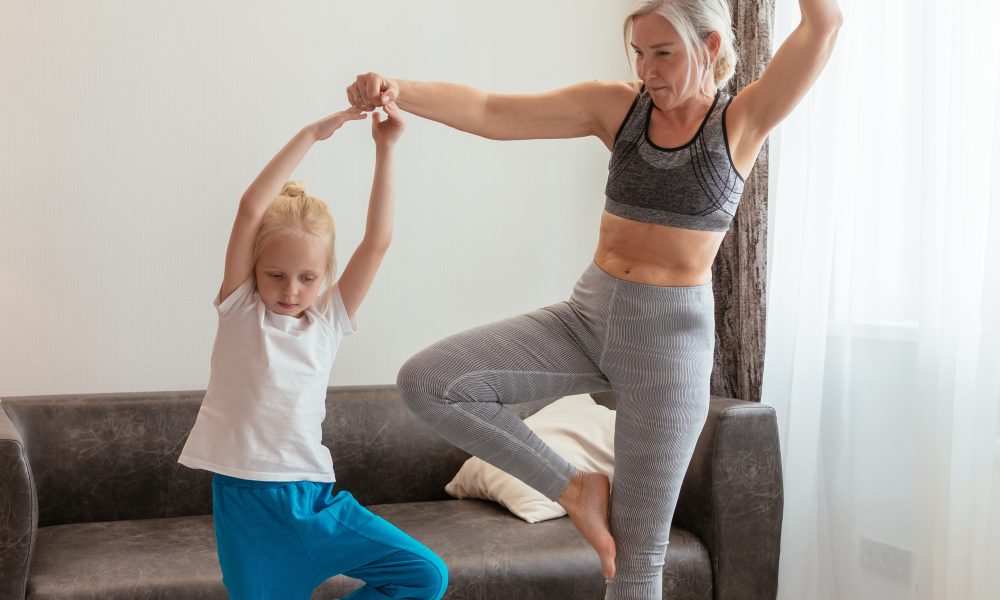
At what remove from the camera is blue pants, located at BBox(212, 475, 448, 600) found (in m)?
1.73

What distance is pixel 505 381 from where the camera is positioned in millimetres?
1778

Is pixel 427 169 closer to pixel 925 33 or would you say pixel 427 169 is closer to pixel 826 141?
pixel 826 141

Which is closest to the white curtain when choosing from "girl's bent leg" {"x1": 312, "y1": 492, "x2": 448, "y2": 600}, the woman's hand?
"girl's bent leg" {"x1": 312, "y1": 492, "x2": 448, "y2": 600}

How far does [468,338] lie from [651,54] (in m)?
0.62

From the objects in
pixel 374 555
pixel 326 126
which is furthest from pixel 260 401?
pixel 326 126

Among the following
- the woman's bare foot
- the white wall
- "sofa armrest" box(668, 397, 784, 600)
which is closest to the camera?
the woman's bare foot

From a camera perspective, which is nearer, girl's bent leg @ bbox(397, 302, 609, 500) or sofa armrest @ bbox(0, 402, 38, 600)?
girl's bent leg @ bbox(397, 302, 609, 500)

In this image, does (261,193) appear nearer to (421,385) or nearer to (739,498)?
(421,385)

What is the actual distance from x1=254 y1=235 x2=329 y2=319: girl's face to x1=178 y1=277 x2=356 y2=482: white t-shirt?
0.03 m

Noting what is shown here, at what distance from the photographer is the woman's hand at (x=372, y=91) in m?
1.72

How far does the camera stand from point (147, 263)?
2988 millimetres

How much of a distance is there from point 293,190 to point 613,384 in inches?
29.0

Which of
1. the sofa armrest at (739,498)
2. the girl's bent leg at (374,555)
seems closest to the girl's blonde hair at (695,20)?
the girl's bent leg at (374,555)

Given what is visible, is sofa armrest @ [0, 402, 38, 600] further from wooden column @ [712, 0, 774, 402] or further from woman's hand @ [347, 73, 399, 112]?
wooden column @ [712, 0, 774, 402]
